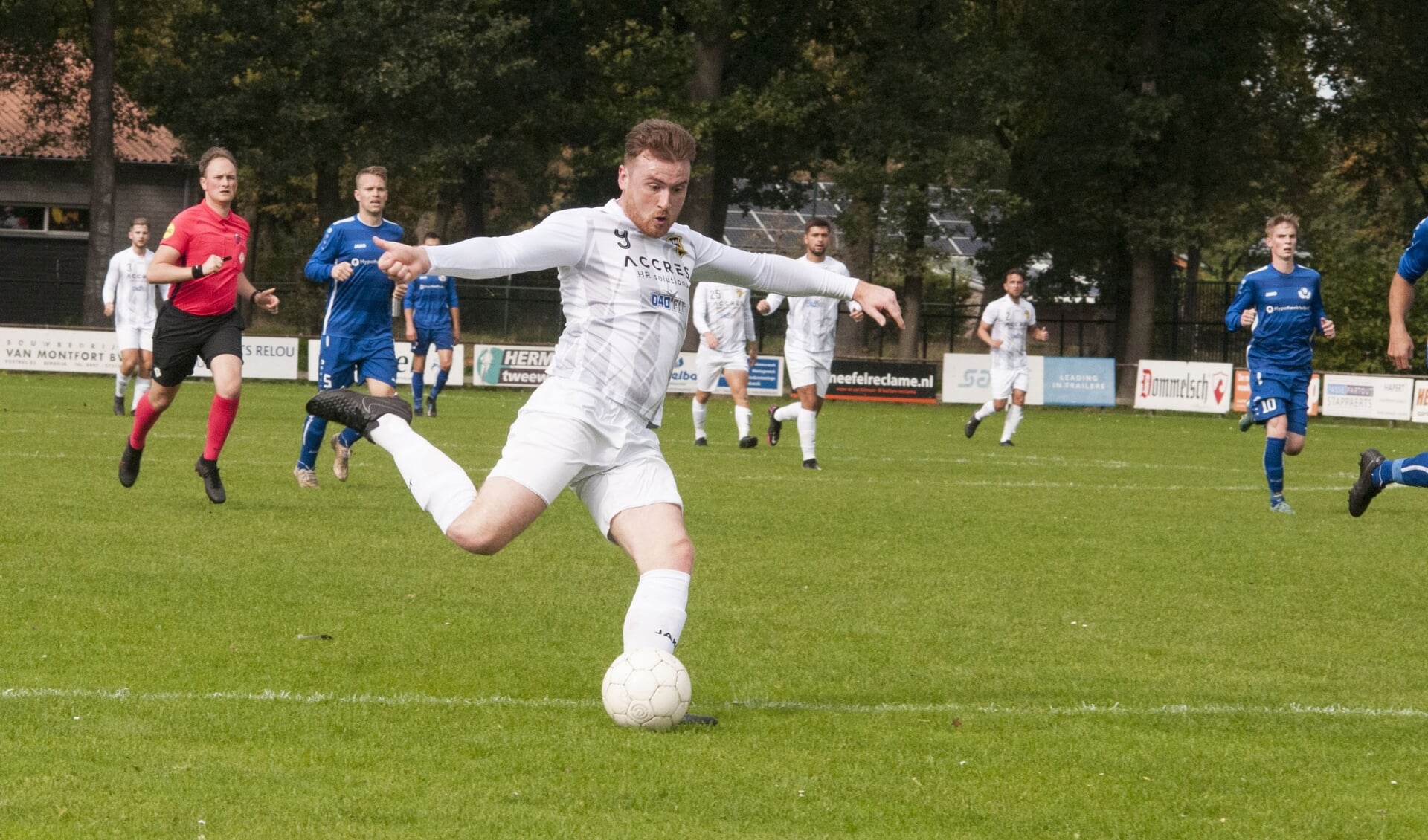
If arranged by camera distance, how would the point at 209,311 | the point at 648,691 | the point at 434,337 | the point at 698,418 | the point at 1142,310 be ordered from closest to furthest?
the point at 648,691 → the point at 209,311 → the point at 698,418 → the point at 434,337 → the point at 1142,310

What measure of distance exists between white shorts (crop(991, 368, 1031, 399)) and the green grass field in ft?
29.1

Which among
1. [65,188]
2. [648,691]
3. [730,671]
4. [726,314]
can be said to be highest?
[65,188]

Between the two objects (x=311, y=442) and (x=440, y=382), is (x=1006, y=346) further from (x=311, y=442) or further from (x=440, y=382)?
(x=311, y=442)

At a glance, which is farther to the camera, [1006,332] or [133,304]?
[1006,332]

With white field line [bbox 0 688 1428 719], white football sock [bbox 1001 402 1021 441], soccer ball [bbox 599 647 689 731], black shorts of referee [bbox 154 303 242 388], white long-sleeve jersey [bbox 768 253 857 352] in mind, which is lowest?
white field line [bbox 0 688 1428 719]

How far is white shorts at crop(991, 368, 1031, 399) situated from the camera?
73.8 feet

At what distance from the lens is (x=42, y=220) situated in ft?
157

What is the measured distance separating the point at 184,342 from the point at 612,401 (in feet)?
20.5

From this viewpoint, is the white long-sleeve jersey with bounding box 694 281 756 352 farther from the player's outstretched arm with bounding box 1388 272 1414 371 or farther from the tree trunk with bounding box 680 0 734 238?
the tree trunk with bounding box 680 0 734 238

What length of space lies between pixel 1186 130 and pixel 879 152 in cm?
718

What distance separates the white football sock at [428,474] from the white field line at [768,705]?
61 cm

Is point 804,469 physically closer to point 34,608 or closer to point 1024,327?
point 1024,327

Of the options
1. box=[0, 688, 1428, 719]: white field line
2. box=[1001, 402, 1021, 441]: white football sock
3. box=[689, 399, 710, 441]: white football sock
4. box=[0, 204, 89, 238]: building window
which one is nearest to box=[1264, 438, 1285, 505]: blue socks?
box=[689, 399, 710, 441]: white football sock

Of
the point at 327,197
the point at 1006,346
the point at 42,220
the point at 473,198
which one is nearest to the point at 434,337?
the point at 1006,346
